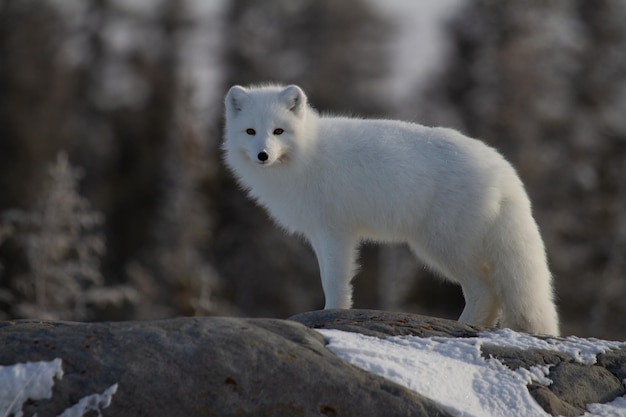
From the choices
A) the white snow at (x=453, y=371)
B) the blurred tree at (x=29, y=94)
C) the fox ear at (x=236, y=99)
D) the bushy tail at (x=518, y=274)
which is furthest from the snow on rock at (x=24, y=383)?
the blurred tree at (x=29, y=94)

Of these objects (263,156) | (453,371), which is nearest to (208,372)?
(453,371)

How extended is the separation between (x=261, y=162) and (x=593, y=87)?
25030 mm

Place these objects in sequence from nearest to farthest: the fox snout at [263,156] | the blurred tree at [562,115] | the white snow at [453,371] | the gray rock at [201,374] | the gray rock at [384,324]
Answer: the gray rock at [201,374] < the white snow at [453,371] < the gray rock at [384,324] < the fox snout at [263,156] < the blurred tree at [562,115]

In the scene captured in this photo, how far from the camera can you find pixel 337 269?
815 cm

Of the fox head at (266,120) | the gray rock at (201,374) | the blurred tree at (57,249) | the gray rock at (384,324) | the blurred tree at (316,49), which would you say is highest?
the blurred tree at (316,49)

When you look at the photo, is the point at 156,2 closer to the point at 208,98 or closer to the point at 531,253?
the point at 208,98

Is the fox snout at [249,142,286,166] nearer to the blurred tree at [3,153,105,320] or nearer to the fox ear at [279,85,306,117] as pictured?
the fox ear at [279,85,306,117]

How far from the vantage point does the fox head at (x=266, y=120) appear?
8.18 metres

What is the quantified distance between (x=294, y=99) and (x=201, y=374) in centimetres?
357

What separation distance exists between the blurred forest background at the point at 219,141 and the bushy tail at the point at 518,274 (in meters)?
11.5

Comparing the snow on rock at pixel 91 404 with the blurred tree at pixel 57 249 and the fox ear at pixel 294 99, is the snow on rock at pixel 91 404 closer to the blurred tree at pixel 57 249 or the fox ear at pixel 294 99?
the fox ear at pixel 294 99

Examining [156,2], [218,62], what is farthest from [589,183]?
[156,2]

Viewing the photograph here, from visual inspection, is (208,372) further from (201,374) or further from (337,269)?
(337,269)

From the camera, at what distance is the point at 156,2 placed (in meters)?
41.6
